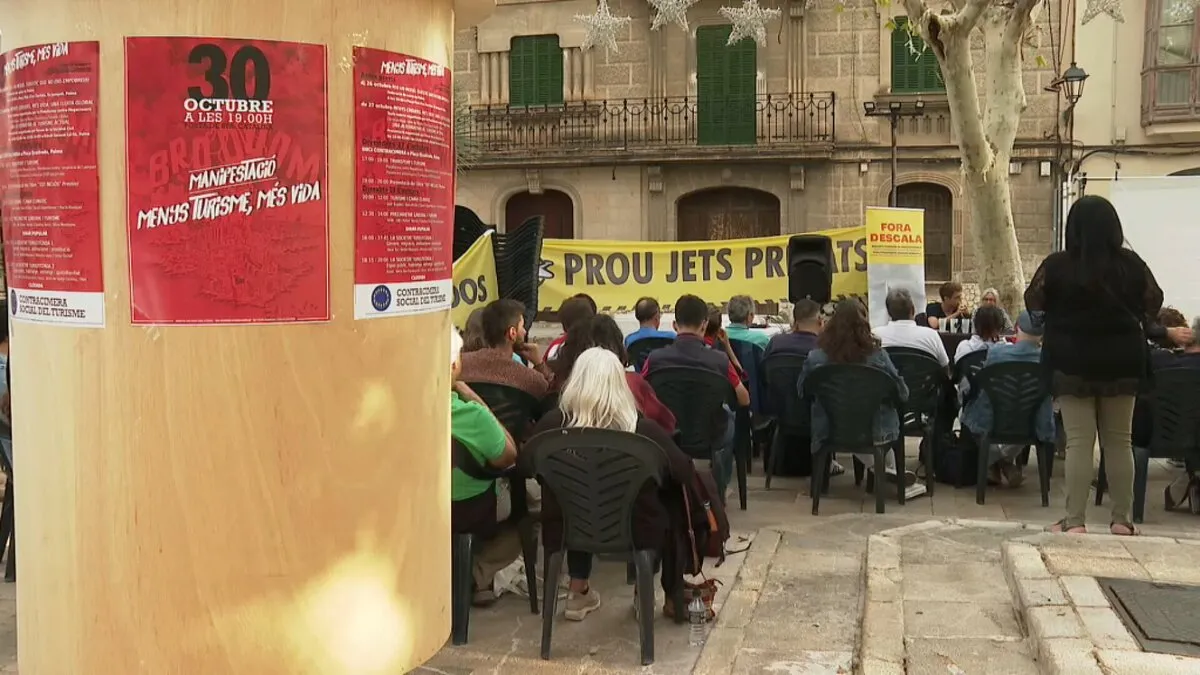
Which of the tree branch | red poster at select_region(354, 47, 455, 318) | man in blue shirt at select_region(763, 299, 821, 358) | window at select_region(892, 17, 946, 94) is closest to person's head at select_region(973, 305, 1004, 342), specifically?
man in blue shirt at select_region(763, 299, 821, 358)

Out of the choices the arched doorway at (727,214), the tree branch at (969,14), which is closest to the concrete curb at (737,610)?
the tree branch at (969,14)

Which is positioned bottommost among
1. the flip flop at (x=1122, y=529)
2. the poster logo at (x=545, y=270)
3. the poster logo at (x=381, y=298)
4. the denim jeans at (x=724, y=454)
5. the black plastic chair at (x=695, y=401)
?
the flip flop at (x=1122, y=529)

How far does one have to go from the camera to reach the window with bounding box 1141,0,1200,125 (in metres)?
17.2

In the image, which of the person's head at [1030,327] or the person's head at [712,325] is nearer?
the person's head at [1030,327]

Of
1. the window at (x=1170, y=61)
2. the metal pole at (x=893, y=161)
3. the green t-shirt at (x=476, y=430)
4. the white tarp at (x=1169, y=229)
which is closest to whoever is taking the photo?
the green t-shirt at (x=476, y=430)

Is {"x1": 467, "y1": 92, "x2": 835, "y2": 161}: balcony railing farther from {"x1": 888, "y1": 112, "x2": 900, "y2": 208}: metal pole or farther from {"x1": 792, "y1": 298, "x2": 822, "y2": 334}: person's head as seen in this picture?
{"x1": 792, "y1": 298, "x2": 822, "y2": 334}: person's head

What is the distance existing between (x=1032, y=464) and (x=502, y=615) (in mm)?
4984

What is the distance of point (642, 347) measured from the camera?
7.34m

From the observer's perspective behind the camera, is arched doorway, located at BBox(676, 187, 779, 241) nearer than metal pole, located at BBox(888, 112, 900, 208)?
No

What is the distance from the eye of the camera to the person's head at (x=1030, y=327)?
21.3ft

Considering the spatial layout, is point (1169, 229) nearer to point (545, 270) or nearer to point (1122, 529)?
point (545, 270)

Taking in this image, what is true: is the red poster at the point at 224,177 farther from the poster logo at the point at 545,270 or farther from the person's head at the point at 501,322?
the poster logo at the point at 545,270

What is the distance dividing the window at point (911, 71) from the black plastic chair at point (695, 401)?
14687mm

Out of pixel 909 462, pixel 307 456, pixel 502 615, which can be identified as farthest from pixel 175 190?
pixel 909 462
